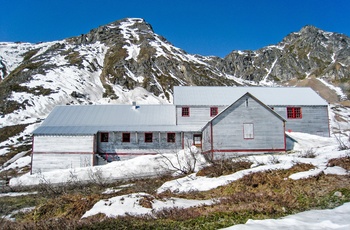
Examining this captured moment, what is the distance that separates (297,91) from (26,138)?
4997cm

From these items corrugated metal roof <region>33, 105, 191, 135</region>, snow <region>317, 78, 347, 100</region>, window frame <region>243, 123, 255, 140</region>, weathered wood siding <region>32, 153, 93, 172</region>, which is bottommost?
weathered wood siding <region>32, 153, 93, 172</region>

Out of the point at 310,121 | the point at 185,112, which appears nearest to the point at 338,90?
the point at 310,121

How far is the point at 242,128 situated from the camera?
3006 centimetres

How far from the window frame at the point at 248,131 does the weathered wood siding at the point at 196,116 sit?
331 inches

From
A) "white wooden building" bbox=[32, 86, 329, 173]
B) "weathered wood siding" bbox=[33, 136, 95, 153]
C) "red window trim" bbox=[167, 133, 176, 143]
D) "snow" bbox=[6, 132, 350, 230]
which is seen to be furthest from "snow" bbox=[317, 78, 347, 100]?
"snow" bbox=[6, 132, 350, 230]

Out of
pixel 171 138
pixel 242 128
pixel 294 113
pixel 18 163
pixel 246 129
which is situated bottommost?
pixel 18 163

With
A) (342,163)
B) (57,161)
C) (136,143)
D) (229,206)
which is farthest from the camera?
(136,143)

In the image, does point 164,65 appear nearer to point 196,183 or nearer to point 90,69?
point 90,69

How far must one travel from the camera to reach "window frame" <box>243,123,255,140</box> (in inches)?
1180

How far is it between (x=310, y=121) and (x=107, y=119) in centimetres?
2557

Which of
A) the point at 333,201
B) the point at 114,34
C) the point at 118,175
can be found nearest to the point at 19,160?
the point at 118,175

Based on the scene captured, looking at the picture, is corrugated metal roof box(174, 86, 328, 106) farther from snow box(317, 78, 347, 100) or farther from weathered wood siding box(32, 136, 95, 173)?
snow box(317, 78, 347, 100)

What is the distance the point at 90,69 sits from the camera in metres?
122

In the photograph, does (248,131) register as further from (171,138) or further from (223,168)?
(223,168)
